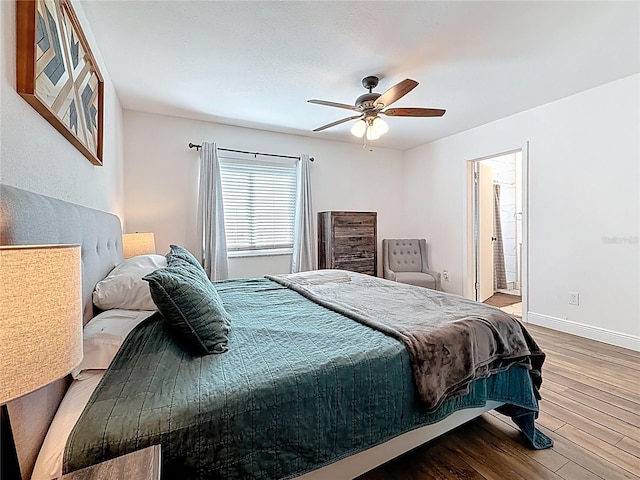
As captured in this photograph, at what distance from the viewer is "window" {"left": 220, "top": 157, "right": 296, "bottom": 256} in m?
4.08

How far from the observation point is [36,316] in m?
0.54

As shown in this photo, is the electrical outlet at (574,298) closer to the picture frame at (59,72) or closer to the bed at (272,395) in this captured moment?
the bed at (272,395)

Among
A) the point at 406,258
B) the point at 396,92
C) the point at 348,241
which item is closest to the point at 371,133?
the point at 396,92

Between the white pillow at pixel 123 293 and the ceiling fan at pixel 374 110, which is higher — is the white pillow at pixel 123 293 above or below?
below

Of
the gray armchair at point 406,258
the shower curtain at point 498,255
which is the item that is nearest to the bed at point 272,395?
the gray armchair at point 406,258

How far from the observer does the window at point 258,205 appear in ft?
13.4

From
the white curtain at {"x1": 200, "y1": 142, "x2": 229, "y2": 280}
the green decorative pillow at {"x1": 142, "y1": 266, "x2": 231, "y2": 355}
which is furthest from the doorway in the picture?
the green decorative pillow at {"x1": 142, "y1": 266, "x2": 231, "y2": 355}

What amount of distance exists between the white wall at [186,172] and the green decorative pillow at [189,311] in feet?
8.98

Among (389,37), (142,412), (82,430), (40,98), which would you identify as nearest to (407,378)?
(142,412)

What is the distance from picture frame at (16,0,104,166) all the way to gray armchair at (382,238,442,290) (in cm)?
392

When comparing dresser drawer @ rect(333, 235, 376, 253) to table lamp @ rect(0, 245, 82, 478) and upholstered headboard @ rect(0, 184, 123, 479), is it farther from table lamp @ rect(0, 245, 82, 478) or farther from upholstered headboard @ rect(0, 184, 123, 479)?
table lamp @ rect(0, 245, 82, 478)

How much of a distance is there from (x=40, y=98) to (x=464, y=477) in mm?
2378

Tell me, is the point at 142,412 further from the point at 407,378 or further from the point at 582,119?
the point at 582,119

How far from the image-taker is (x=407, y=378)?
50.8 inches
